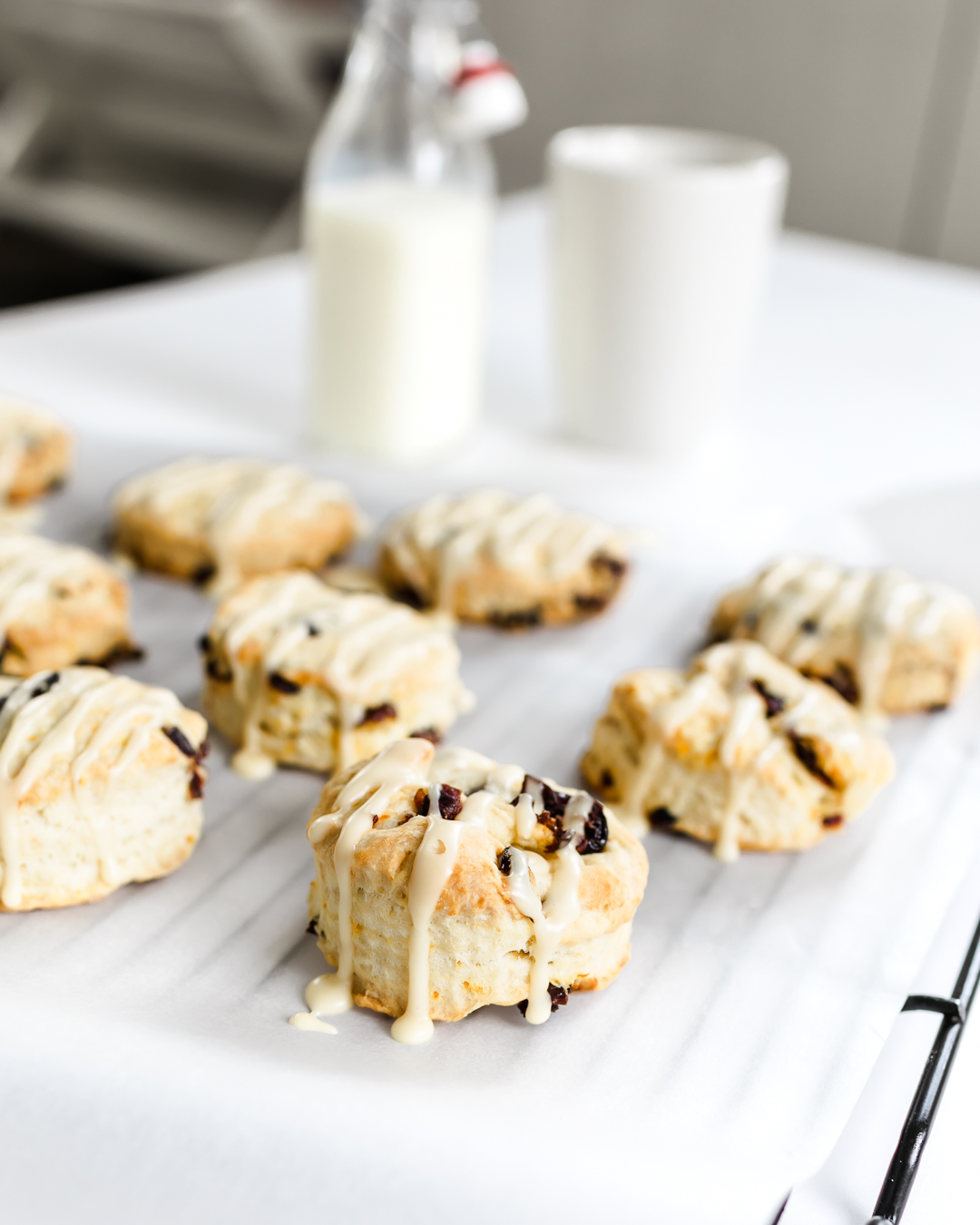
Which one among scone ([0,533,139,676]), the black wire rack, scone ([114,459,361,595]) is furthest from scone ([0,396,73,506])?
the black wire rack

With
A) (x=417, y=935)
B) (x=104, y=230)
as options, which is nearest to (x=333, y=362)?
(x=417, y=935)

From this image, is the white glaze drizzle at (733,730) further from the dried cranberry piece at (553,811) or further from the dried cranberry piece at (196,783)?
the dried cranberry piece at (196,783)

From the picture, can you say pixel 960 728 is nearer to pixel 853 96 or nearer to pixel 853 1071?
pixel 853 1071

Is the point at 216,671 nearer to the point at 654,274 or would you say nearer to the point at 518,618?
the point at 518,618

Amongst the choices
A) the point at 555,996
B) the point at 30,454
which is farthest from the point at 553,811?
the point at 30,454

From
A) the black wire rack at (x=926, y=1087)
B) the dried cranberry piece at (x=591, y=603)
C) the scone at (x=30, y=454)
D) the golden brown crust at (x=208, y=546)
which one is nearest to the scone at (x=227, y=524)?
the golden brown crust at (x=208, y=546)

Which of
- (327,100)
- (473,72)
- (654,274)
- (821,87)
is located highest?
(473,72)
